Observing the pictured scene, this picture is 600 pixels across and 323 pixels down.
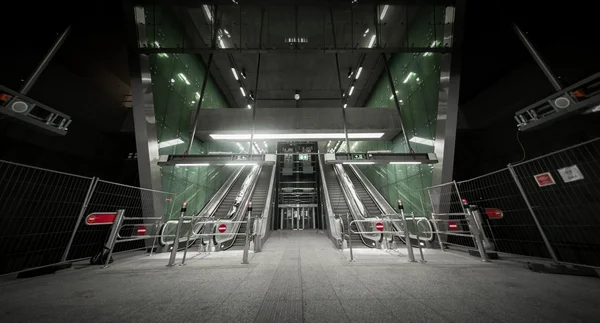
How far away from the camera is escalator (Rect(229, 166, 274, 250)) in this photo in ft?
23.5

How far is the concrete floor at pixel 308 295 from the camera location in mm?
1807

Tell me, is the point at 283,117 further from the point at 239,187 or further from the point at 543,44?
the point at 543,44

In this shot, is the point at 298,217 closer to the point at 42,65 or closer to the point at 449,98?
the point at 449,98

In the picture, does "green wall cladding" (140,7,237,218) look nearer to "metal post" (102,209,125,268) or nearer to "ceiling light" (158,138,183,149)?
"ceiling light" (158,138,183,149)

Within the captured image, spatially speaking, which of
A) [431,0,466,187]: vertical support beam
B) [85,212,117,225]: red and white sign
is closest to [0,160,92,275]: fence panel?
[85,212,117,225]: red and white sign

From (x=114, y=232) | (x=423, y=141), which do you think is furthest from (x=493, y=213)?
(x=114, y=232)

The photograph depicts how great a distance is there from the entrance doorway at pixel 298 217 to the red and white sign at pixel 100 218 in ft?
39.0

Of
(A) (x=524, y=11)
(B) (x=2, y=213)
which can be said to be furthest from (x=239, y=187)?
(A) (x=524, y=11)

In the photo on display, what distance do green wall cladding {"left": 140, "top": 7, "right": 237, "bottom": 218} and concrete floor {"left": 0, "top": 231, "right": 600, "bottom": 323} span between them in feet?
15.8

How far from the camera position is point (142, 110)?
22.1ft

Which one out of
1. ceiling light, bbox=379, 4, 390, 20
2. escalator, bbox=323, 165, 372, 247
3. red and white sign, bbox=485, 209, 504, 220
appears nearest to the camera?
red and white sign, bbox=485, 209, 504, 220

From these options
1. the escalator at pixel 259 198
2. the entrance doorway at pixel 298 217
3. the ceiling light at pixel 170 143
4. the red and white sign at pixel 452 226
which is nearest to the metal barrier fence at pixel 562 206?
the red and white sign at pixel 452 226

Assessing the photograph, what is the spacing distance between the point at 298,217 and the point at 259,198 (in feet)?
17.1

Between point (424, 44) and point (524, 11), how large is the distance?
2.70 m
